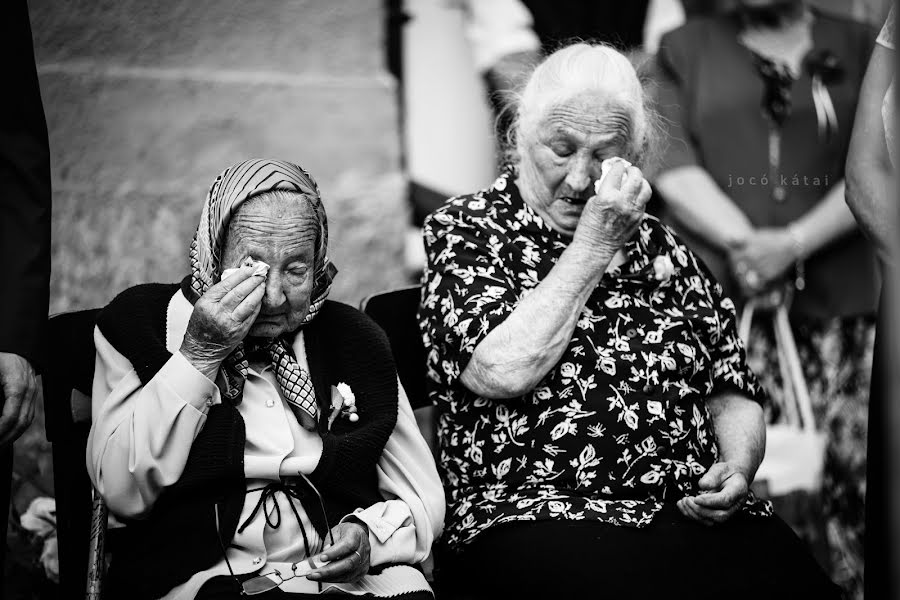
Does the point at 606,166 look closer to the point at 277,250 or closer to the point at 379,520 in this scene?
the point at 277,250

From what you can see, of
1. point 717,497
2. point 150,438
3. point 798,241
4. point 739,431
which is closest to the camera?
point 150,438

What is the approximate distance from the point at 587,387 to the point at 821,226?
1960 millimetres

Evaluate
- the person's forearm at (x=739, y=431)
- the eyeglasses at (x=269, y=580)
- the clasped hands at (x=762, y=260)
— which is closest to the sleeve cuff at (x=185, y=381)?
the eyeglasses at (x=269, y=580)

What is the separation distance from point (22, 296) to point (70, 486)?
1.64ft

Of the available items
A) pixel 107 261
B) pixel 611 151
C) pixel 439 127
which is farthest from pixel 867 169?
pixel 107 261

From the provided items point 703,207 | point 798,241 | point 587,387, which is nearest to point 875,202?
point 587,387

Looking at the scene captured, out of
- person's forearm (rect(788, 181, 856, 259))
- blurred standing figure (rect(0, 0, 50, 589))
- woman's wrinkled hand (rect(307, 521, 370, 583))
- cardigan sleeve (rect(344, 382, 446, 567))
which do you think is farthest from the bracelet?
blurred standing figure (rect(0, 0, 50, 589))

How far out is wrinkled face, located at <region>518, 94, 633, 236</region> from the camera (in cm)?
289

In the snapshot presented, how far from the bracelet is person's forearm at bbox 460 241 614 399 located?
177 centimetres

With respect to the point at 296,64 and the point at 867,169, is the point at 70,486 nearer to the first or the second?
the point at 296,64

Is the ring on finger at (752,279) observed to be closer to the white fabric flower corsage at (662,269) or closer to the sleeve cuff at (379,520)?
the white fabric flower corsage at (662,269)

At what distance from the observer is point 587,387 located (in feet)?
8.86

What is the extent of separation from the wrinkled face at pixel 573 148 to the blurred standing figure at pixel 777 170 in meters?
1.23

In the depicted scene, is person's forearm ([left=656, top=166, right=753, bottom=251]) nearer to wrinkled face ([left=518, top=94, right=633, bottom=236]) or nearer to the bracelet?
the bracelet
